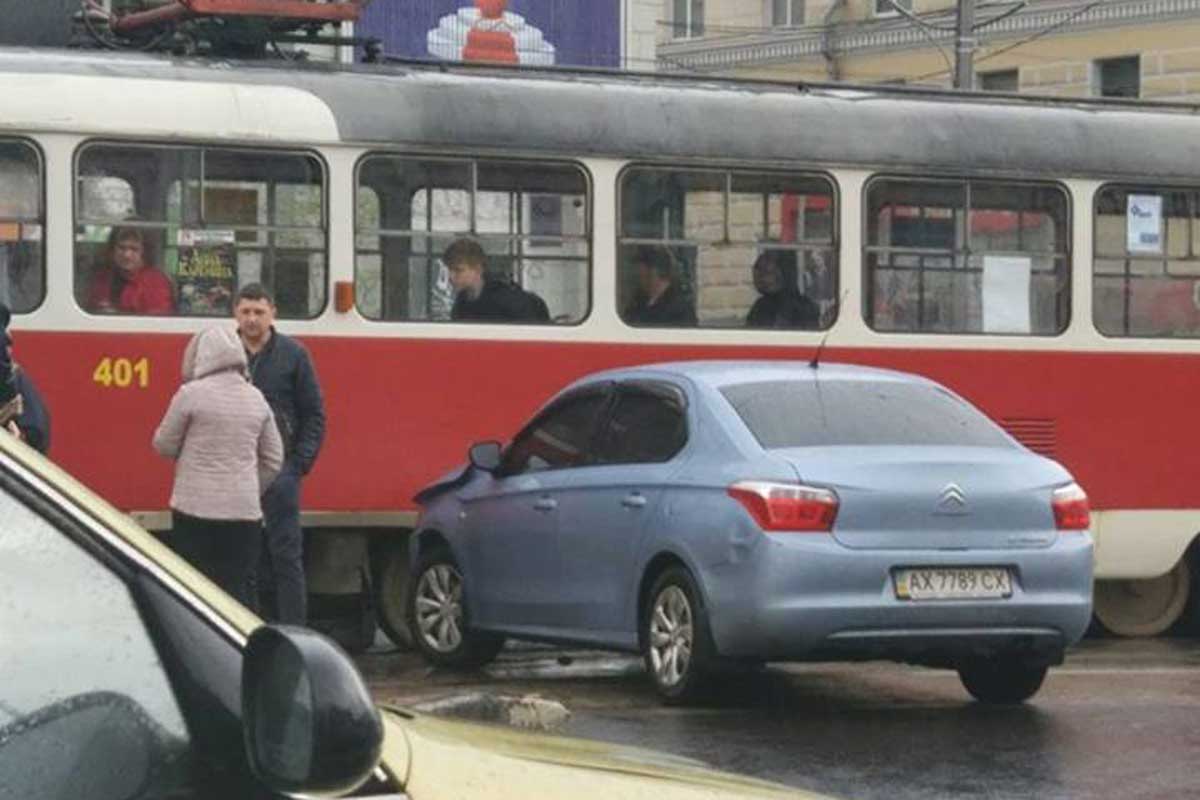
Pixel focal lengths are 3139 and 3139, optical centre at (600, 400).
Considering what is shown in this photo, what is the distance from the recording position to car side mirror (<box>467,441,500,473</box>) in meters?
15.3

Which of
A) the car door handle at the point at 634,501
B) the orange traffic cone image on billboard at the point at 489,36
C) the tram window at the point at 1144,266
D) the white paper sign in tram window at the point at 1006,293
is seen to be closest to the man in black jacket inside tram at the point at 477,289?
the white paper sign in tram window at the point at 1006,293

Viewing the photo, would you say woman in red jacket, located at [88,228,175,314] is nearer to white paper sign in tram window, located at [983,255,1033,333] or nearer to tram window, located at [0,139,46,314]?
tram window, located at [0,139,46,314]

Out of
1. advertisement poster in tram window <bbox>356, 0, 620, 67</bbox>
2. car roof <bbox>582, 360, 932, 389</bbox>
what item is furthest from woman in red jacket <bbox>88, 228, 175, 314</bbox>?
advertisement poster in tram window <bbox>356, 0, 620, 67</bbox>

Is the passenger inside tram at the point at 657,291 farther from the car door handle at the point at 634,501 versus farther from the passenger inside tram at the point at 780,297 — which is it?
the car door handle at the point at 634,501

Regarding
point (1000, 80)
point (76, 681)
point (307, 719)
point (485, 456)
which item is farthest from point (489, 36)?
point (307, 719)

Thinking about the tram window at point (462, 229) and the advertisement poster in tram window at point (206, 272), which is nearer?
the advertisement poster in tram window at point (206, 272)

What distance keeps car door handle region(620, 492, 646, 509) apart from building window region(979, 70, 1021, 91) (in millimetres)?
40491

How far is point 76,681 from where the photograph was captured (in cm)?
333

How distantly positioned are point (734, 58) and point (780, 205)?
43.1 m

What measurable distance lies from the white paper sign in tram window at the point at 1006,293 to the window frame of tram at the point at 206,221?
13.7 ft

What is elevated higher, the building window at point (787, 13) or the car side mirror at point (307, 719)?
the building window at point (787, 13)

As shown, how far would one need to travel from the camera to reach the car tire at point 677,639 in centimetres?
Result: 1305

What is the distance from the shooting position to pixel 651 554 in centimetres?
1362

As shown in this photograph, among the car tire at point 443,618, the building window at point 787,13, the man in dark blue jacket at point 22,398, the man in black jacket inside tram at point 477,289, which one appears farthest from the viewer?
the building window at point 787,13
